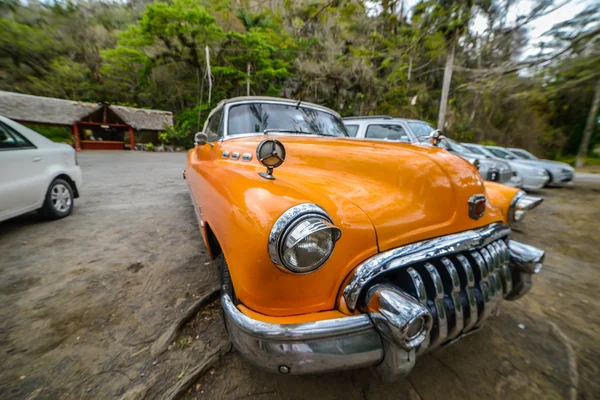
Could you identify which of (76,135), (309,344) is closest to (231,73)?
(76,135)

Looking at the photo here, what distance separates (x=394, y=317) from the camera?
1.08 metres

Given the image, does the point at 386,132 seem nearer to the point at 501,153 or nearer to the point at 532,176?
the point at 532,176

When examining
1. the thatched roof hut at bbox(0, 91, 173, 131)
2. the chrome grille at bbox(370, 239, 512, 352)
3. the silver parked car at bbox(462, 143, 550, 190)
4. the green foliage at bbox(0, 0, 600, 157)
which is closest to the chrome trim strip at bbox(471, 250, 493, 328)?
the chrome grille at bbox(370, 239, 512, 352)

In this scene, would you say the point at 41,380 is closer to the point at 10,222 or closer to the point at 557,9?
the point at 10,222

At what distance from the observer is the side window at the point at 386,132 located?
5.89 meters

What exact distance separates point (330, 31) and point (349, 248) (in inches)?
824

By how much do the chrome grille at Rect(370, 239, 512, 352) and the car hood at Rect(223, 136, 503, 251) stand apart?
0.15 m

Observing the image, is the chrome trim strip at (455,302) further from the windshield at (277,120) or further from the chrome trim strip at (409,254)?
the windshield at (277,120)

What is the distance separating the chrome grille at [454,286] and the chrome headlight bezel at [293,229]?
1.11 ft

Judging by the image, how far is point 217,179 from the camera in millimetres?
1956

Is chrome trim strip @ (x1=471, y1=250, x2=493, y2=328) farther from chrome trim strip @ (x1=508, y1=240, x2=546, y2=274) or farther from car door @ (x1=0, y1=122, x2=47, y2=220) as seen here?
car door @ (x1=0, y1=122, x2=47, y2=220)

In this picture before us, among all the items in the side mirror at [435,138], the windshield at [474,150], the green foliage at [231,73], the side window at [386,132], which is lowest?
the windshield at [474,150]

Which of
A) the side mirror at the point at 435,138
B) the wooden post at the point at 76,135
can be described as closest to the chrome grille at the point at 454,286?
the side mirror at the point at 435,138

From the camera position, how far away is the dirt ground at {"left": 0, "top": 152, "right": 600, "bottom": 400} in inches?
56.6
